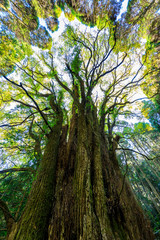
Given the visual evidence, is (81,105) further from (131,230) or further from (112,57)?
(112,57)

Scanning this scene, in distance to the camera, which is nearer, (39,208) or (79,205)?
Answer: (79,205)

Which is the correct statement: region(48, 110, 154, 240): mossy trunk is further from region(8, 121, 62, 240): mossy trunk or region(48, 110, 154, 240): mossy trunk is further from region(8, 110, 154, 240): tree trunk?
region(8, 121, 62, 240): mossy trunk

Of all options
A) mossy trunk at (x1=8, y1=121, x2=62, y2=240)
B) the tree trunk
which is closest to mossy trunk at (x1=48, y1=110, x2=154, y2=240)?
the tree trunk

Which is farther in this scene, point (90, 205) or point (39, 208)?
point (39, 208)

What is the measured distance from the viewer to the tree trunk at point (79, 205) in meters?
1.40

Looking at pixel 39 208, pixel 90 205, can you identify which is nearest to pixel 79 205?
pixel 90 205

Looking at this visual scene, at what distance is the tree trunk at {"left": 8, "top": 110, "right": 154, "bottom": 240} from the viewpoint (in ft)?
4.59

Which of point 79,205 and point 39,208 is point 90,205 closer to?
point 79,205

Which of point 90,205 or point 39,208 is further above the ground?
point 39,208

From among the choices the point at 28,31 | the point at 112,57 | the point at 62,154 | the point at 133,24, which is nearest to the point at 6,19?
the point at 28,31

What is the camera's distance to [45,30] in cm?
638

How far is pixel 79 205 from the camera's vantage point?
1498mm

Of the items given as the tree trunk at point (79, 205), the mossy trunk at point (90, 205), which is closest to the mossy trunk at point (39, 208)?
the tree trunk at point (79, 205)

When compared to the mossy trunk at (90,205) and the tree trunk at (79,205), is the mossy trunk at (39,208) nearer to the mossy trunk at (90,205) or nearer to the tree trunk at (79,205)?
the tree trunk at (79,205)
